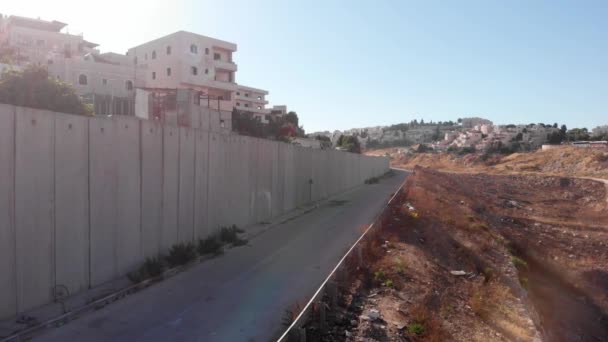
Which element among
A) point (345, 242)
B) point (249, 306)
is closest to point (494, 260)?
point (345, 242)

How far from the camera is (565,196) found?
45.5 meters

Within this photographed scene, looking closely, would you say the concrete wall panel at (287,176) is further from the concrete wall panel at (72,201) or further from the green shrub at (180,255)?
the concrete wall panel at (72,201)

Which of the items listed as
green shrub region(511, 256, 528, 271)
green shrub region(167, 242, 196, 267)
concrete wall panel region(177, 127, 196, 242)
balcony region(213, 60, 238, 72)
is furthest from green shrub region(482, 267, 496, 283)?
balcony region(213, 60, 238, 72)

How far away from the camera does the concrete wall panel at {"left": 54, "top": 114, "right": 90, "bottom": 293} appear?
22.7ft

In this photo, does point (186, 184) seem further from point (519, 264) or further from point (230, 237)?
point (519, 264)

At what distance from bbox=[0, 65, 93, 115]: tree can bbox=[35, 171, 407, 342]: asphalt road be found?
13323 mm

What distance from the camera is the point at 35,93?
826 inches

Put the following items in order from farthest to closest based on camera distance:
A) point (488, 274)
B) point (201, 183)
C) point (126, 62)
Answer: point (126, 62)
point (488, 274)
point (201, 183)

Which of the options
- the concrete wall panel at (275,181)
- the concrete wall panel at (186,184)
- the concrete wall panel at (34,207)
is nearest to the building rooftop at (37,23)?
the concrete wall panel at (275,181)

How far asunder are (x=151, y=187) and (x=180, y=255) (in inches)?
63.3

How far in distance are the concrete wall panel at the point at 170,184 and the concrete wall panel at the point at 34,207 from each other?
120 inches

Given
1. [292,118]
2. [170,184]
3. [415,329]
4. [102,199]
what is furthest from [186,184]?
[292,118]

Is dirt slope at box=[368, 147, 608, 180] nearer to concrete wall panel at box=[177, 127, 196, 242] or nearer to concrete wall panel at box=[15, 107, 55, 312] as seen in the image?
concrete wall panel at box=[177, 127, 196, 242]

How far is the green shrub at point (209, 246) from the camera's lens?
10797 mm
